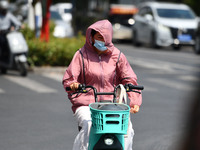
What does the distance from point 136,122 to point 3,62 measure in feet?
20.5

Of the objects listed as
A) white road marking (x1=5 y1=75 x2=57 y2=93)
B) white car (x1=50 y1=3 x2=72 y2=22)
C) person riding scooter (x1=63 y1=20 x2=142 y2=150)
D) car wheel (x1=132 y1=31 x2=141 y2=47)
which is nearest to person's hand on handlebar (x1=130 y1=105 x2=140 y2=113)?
person riding scooter (x1=63 y1=20 x2=142 y2=150)

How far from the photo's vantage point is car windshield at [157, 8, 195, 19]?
2452 centimetres

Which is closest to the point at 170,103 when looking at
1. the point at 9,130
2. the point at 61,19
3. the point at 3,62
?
the point at 9,130

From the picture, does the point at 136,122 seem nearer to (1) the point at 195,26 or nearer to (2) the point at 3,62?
(2) the point at 3,62

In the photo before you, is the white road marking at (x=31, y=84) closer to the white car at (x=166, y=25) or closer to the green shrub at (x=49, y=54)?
the green shrub at (x=49, y=54)

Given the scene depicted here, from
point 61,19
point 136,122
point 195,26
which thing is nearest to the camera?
point 136,122

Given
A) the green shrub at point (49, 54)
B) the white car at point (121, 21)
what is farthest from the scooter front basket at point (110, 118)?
the white car at point (121, 21)

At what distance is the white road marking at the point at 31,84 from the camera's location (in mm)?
10812

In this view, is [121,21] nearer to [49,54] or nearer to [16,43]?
[49,54]

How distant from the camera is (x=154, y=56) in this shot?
2091cm

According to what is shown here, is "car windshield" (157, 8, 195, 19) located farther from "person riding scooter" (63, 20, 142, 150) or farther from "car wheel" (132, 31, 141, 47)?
"person riding scooter" (63, 20, 142, 150)

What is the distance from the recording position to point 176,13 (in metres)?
24.7

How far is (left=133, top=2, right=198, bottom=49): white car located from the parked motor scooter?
10.9 meters

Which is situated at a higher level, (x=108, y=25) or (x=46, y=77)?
(x=108, y=25)
